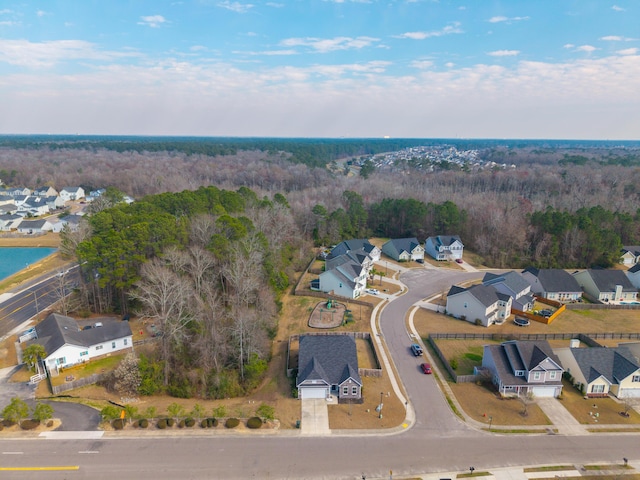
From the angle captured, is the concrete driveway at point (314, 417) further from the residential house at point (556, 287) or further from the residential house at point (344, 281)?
the residential house at point (556, 287)

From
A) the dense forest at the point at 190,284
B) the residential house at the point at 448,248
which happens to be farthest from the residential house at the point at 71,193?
the residential house at the point at 448,248

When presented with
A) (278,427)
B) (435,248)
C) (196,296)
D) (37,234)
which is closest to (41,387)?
(196,296)

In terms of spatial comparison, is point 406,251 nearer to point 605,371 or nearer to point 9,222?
point 605,371

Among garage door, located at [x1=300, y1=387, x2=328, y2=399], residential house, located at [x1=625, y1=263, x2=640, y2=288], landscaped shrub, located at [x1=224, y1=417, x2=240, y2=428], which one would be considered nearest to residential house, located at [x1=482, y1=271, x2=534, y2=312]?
residential house, located at [x1=625, y1=263, x2=640, y2=288]

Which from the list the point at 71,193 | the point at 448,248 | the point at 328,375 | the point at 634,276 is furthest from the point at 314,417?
the point at 71,193

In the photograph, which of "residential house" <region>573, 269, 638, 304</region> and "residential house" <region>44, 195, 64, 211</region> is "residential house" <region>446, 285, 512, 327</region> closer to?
"residential house" <region>573, 269, 638, 304</region>
